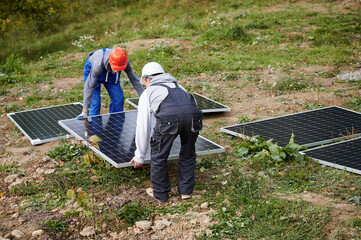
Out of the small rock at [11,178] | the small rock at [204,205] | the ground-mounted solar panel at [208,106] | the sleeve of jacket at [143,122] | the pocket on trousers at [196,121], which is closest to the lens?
the pocket on trousers at [196,121]

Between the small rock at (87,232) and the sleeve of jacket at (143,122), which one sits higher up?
the sleeve of jacket at (143,122)

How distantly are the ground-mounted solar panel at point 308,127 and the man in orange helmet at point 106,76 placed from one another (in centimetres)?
223

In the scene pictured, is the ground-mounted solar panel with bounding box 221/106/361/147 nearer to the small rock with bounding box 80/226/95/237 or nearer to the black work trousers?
the black work trousers

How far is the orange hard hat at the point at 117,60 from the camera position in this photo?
757cm

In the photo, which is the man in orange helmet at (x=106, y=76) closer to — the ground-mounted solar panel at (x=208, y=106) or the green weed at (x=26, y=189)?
the ground-mounted solar panel at (x=208, y=106)

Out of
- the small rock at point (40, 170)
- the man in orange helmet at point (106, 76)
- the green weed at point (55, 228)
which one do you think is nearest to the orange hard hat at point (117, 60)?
the man in orange helmet at point (106, 76)

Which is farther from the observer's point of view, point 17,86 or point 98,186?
point 17,86

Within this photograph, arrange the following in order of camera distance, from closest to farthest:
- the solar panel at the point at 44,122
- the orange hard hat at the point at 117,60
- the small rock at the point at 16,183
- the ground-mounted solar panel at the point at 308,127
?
1. the small rock at the point at 16,183
2. the orange hard hat at the point at 117,60
3. the ground-mounted solar panel at the point at 308,127
4. the solar panel at the point at 44,122

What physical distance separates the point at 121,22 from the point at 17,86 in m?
10.5

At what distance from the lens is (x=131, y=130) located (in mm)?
7379

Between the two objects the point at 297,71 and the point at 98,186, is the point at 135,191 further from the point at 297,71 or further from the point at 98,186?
the point at 297,71

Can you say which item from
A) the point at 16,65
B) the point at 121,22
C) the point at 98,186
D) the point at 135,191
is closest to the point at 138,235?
the point at 135,191

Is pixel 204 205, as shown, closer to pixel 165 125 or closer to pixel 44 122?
pixel 165 125

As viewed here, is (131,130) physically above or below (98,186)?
above
